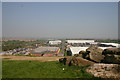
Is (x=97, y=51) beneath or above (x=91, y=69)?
above

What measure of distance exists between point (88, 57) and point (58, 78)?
7.08 m

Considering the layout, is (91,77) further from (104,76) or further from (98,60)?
(98,60)

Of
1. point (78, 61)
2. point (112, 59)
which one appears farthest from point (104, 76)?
point (78, 61)

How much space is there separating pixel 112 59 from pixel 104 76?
3.50 metres

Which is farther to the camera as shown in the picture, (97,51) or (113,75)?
(97,51)

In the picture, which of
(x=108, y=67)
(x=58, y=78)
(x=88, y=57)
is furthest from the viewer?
(x=88, y=57)

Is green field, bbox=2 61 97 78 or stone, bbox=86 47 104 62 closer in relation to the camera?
green field, bbox=2 61 97 78

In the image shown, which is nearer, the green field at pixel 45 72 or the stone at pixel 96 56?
the green field at pixel 45 72

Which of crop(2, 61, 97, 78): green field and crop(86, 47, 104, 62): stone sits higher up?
crop(86, 47, 104, 62): stone

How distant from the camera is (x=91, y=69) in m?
12.2

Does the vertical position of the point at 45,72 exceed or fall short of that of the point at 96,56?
it falls short

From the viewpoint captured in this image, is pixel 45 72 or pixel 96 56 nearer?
pixel 45 72

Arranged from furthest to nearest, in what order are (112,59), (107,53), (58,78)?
(107,53), (112,59), (58,78)

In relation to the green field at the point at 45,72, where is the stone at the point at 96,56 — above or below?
above
